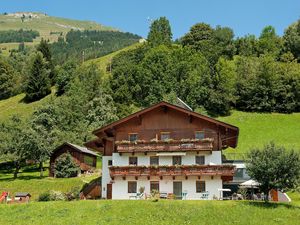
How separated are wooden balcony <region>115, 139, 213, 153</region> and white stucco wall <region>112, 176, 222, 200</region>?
106 inches

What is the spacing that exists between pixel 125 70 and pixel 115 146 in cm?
6101

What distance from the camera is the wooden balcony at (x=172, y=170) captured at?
1688 inches

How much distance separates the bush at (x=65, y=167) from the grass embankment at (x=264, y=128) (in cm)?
2396

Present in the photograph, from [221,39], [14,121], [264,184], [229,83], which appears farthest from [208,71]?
[264,184]

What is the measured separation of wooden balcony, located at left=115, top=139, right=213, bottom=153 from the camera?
1756 inches

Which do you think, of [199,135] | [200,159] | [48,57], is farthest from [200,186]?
[48,57]

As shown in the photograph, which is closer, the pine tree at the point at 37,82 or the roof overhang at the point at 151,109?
the roof overhang at the point at 151,109

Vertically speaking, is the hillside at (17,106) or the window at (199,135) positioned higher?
the hillside at (17,106)

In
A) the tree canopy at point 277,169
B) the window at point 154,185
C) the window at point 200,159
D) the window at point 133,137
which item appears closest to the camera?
the tree canopy at point 277,169

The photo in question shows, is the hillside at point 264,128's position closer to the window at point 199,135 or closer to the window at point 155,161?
the window at point 199,135

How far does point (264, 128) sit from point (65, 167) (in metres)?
39.2

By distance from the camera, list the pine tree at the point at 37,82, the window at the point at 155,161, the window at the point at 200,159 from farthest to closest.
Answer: the pine tree at the point at 37,82 < the window at the point at 155,161 < the window at the point at 200,159

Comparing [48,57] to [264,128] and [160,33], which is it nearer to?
[160,33]

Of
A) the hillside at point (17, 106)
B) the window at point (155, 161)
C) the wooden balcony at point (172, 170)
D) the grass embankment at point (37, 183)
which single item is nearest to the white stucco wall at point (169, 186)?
the wooden balcony at point (172, 170)
